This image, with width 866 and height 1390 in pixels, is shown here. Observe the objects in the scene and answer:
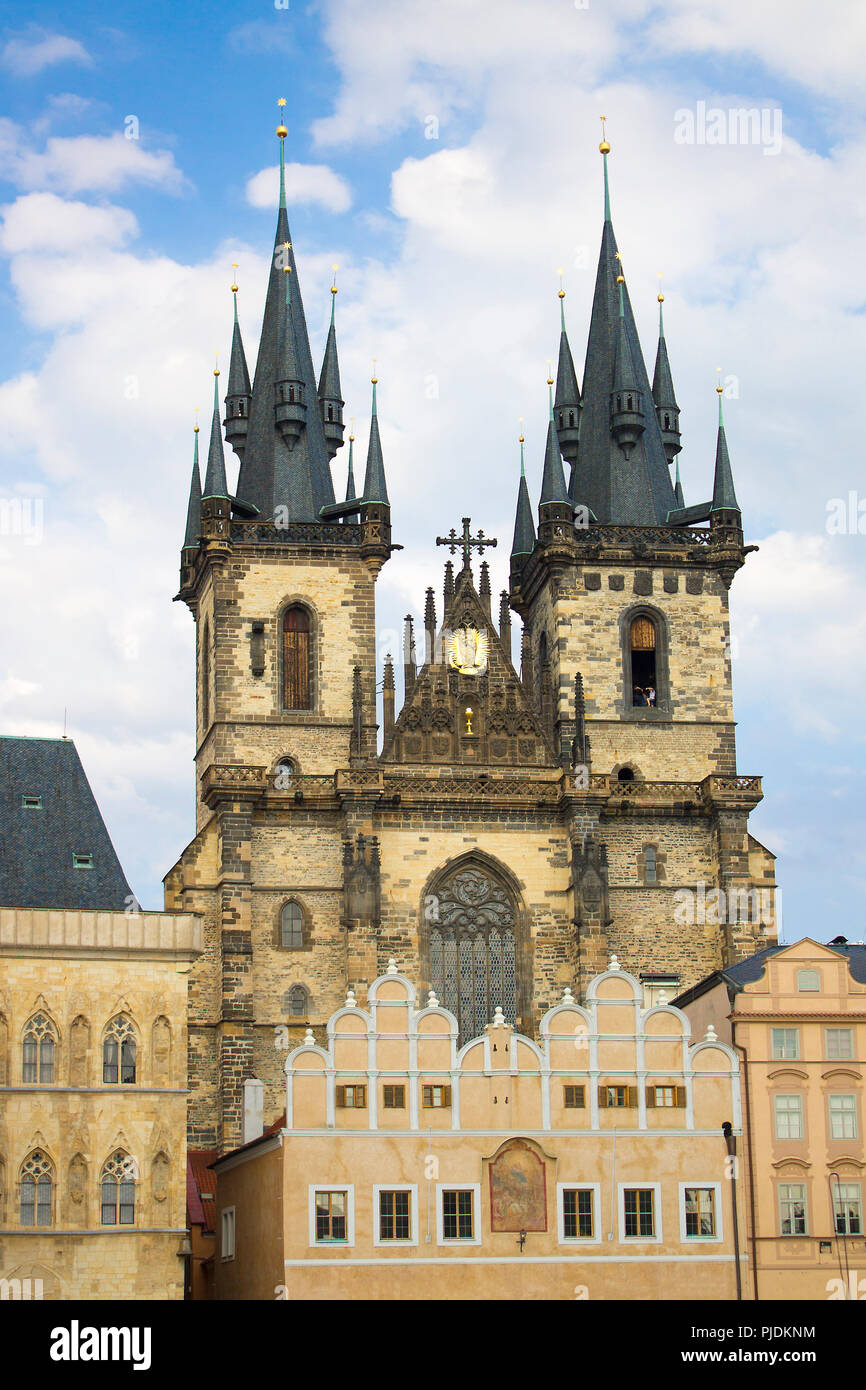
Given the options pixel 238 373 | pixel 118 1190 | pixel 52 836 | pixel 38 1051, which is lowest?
pixel 118 1190

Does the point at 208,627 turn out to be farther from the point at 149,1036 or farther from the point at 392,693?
the point at 149,1036

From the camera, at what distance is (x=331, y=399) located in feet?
239

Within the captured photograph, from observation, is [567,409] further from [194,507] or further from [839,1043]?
[839,1043]

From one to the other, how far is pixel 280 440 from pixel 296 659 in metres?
7.20

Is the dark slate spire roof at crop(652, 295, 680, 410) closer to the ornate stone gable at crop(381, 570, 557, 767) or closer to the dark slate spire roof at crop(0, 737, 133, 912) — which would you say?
the ornate stone gable at crop(381, 570, 557, 767)

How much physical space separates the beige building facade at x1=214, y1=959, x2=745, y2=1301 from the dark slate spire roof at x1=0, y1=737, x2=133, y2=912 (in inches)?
254

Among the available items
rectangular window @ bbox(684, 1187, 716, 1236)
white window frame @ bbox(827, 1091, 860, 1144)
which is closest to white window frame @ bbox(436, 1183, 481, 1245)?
rectangular window @ bbox(684, 1187, 716, 1236)

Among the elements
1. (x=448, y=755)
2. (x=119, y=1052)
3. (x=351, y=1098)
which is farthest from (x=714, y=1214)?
(x=448, y=755)

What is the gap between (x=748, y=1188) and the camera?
49625 mm

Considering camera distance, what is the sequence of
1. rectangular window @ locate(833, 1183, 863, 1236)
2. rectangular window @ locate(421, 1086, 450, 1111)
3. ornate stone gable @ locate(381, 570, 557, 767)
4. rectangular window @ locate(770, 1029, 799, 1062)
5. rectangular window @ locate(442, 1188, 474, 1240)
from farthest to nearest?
ornate stone gable @ locate(381, 570, 557, 767) < rectangular window @ locate(770, 1029, 799, 1062) < rectangular window @ locate(833, 1183, 863, 1236) < rectangular window @ locate(421, 1086, 450, 1111) < rectangular window @ locate(442, 1188, 474, 1240)

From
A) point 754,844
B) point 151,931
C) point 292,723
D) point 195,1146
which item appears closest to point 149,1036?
point 151,931

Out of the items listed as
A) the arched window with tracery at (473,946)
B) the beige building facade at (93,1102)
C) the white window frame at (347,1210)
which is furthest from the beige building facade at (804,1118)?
the arched window with tracery at (473,946)

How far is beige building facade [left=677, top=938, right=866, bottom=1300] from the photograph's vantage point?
4934 cm
